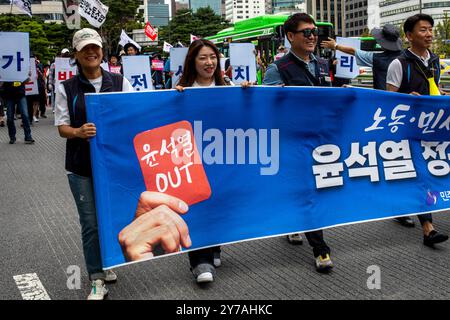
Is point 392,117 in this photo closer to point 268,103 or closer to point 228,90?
point 268,103

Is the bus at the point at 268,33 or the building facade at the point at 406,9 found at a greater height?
the building facade at the point at 406,9

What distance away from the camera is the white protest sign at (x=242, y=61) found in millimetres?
13984

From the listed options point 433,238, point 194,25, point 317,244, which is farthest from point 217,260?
point 194,25

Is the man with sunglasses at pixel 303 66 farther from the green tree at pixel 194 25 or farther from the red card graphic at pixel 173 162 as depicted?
the green tree at pixel 194 25

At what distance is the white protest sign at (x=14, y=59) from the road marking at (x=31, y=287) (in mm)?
5940

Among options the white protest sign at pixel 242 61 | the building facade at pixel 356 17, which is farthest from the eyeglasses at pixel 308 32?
the building facade at pixel 356 17

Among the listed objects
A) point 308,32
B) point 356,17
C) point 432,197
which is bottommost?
point 432,197

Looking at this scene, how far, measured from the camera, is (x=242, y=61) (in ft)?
46.1

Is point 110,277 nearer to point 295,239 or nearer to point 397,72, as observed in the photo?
point 295,239

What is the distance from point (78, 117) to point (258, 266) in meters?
1.84

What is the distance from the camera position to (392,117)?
5148 mm
